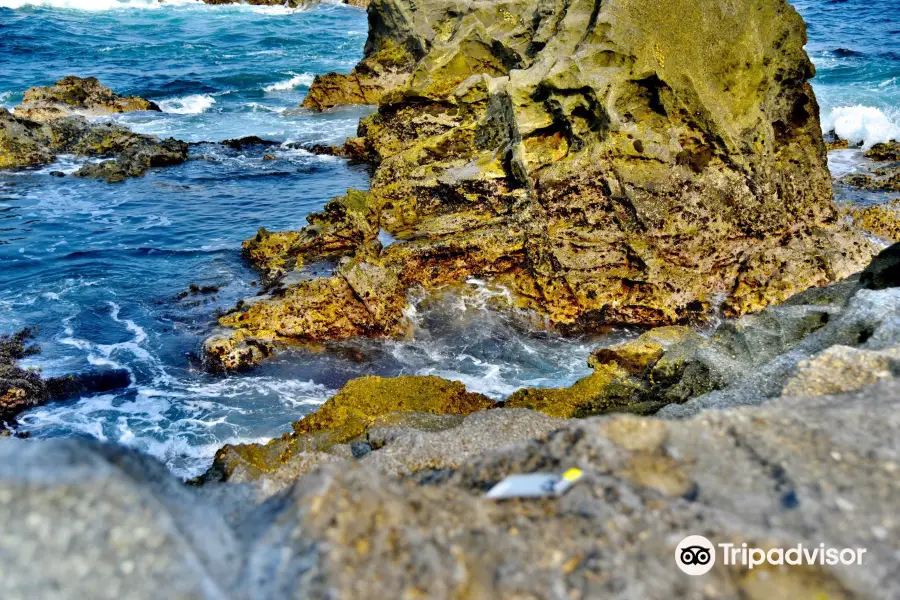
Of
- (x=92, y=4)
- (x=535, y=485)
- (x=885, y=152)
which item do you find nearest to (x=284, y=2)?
(x=92, y=4)

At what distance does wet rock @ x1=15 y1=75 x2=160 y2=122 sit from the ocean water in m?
1.41

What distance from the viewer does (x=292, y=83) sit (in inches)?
1540

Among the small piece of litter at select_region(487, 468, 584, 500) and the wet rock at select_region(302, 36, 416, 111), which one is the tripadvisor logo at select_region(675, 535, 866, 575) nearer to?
the small piece of litter at select_region(487, 468, 584, 500)

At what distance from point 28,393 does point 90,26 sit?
2036 inches

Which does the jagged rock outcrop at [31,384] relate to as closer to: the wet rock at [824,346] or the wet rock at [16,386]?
the wet rock at [16,386]

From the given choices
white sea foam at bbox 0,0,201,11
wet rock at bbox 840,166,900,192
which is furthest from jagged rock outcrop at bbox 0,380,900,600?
white sea foam at bbox 0,0,201,11

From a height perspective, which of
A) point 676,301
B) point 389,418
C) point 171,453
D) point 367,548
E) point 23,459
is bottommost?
point 171,453

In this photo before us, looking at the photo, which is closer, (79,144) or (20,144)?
(20,144)

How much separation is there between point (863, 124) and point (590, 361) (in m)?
22.5

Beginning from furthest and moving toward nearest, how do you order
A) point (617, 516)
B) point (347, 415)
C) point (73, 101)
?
1. point (73, 101)
2. point (347, 415)
3. point (617, 516)

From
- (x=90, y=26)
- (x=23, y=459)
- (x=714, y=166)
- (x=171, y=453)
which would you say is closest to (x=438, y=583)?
(x=23, y=459)

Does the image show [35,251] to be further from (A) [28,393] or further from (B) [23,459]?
(B) [23,459]

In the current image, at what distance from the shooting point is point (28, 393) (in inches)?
460

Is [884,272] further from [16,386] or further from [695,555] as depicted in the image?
[16,386]
